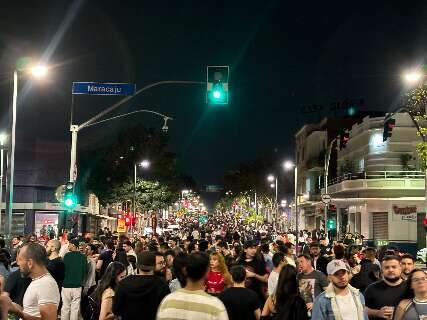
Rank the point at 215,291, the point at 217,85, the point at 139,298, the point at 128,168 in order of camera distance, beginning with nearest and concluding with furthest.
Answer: the point at 139,298 → the point at 215,291 → the point at 217,85 → the point at 128,168

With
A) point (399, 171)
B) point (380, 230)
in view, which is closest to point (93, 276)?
point (399, 171)

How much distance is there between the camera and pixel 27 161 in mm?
51344

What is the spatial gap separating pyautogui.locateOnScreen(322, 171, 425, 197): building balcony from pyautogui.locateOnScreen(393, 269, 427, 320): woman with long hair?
45766mm

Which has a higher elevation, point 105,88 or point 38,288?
point 105,88

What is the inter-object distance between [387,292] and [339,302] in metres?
1.26

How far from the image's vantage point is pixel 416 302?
266 inches

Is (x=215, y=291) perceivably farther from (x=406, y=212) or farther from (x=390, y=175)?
(x=406, y=212)

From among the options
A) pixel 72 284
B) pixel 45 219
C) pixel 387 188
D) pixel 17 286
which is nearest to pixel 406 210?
pixel 387 188

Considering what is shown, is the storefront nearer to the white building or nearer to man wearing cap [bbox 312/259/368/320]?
the white building

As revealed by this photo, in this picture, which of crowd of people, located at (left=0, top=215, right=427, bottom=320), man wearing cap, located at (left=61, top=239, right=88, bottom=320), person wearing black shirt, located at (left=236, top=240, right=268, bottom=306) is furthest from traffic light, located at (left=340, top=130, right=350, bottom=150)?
crowd of people, located at (left=0, top=215, right=427, bottom=320)

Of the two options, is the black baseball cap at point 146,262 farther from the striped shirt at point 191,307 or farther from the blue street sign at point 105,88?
the blue street sign at point 105,88

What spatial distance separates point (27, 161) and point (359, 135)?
2832 cm

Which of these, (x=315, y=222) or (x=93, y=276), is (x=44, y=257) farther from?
(x=315, y=222)

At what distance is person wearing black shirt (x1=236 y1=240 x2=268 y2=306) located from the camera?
38.4 ft
